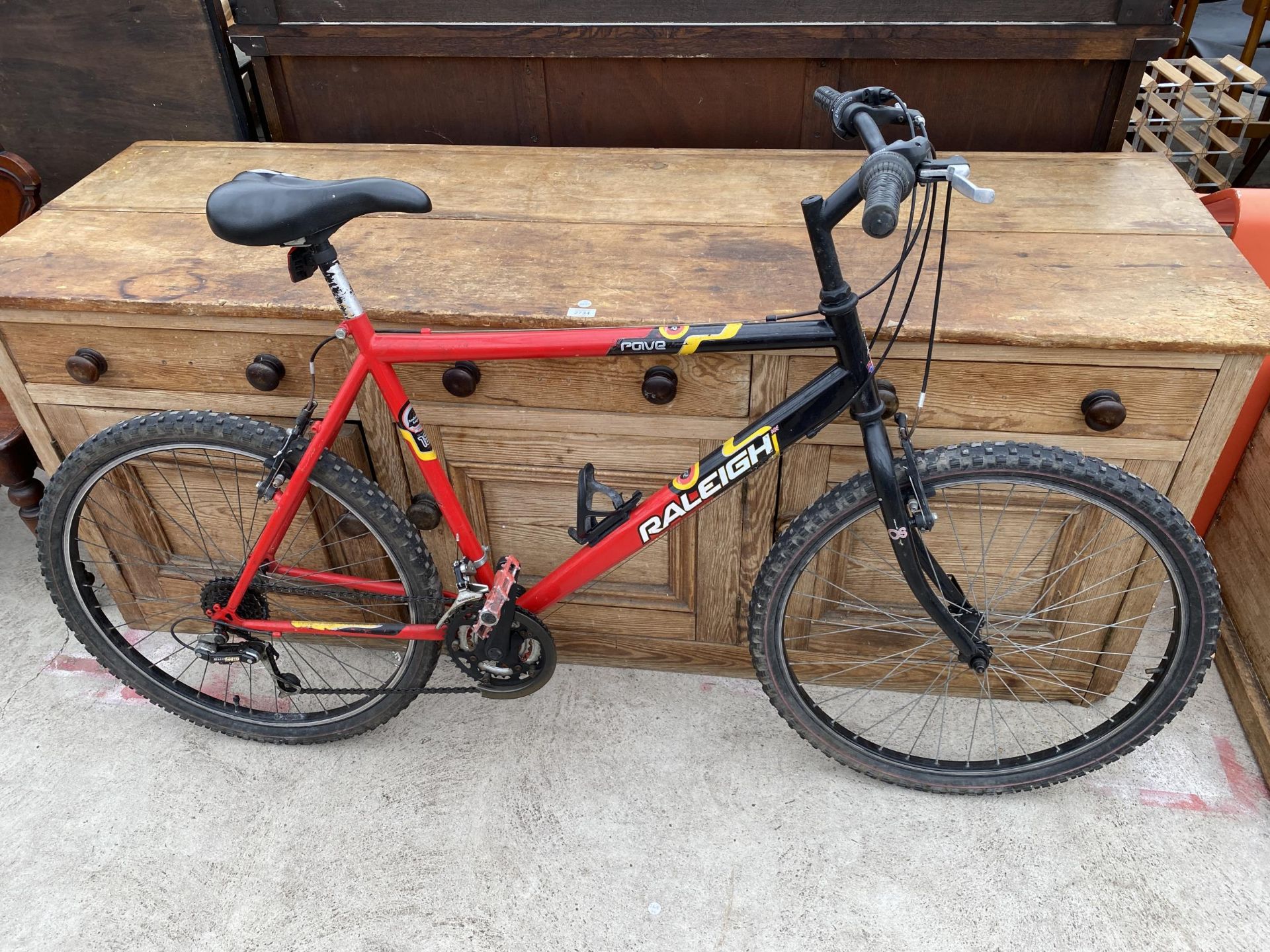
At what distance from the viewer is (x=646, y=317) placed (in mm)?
1742

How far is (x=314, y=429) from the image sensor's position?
73.4 inches

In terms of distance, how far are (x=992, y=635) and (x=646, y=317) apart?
1131 mm

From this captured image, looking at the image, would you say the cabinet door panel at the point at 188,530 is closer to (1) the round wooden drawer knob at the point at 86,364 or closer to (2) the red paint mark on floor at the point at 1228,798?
(1) the round wooden drawer knob at the point at 86,364

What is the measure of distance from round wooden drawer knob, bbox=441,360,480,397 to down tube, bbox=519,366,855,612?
0.41 metres

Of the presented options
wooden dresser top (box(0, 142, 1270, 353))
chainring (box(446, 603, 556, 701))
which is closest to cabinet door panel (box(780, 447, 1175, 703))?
wooden dresser top (box(0, 142, 1270, 353))

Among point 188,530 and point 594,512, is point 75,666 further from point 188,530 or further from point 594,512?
point 594,512

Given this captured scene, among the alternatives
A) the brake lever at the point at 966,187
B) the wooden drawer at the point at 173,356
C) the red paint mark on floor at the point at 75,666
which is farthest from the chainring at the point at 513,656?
the brake lever at the point at 966,187

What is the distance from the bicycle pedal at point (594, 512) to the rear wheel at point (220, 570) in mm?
376

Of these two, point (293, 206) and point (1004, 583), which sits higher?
point (293, 206)

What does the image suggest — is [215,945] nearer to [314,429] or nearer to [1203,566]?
[314,429]

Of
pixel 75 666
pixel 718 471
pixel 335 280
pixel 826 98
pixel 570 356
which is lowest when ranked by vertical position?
pixel 75 666

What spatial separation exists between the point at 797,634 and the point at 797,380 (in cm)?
72

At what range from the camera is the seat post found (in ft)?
5.32

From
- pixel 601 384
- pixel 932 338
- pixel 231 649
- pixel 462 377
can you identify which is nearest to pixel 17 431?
pixel 231 649
